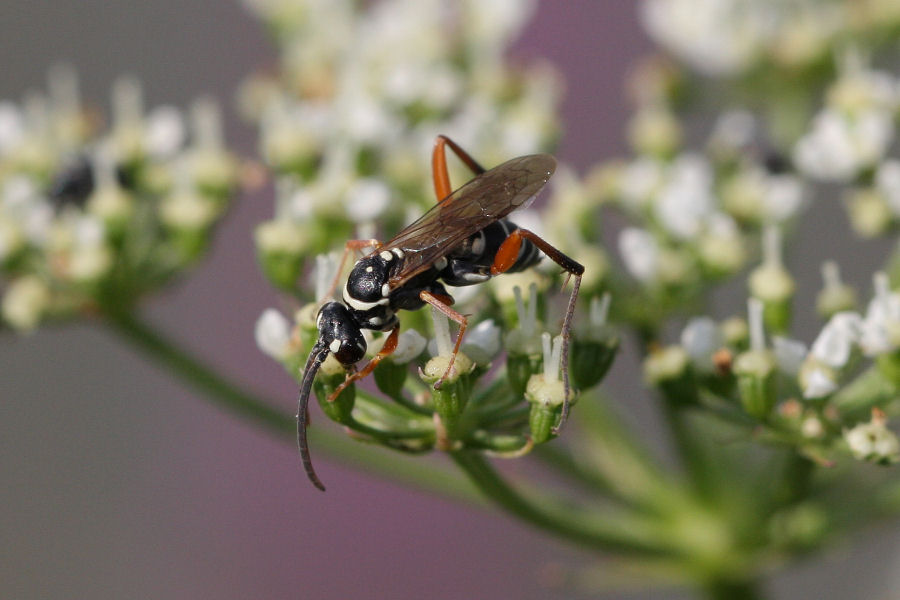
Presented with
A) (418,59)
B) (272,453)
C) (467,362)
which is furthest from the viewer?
(272,453)

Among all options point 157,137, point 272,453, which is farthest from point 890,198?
point 272,453

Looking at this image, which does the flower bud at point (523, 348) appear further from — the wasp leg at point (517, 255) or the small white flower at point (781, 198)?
the small white flower at point (781, 198)

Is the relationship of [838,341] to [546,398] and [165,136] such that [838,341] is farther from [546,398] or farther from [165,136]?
[165,136]

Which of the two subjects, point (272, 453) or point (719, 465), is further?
point (272, 453)

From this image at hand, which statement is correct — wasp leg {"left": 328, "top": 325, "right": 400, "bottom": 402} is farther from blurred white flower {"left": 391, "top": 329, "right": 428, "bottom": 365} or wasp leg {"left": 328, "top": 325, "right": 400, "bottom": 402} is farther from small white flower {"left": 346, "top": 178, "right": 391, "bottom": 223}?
small white flower {"left": 346, "top": 178, "right": 391, "bottom": 223}

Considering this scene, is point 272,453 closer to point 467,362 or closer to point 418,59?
point 418,59
